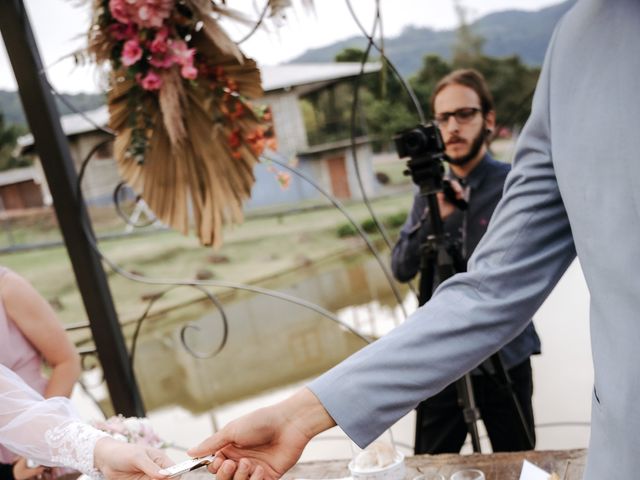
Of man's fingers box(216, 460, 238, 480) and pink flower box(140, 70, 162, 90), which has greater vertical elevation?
pink flower box(140, 70, 162, 90)

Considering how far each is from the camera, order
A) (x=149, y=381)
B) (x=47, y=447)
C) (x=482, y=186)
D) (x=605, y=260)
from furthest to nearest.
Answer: (x=149, y=381), (x=482, y=186), (x=47, y=447), (x=605, y=260)

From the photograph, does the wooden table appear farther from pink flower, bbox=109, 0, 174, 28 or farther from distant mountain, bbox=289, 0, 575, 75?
distant mountain, bbox=289, 0, 575, 75

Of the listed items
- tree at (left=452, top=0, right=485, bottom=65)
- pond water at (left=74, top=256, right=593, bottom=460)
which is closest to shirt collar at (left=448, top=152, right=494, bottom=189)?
tree at (left=452, top=0, right=485, bottom=65)

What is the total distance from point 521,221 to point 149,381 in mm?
5548

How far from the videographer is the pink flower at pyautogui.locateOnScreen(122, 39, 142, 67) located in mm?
864

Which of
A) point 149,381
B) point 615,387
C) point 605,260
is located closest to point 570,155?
point 605,260

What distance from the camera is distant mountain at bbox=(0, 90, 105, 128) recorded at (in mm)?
2256

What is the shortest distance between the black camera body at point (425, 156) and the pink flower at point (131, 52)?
2.44ft

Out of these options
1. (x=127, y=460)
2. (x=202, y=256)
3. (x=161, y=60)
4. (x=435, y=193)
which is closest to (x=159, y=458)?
(x=127, y=460)

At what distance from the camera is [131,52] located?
1851mm

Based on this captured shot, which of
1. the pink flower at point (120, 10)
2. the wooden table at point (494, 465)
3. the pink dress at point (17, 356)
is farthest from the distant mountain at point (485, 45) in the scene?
the wooden table at point (494, 465)

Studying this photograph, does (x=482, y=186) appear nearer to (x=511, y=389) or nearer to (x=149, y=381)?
(x=511, y=389)

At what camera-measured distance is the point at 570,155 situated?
2.26ft

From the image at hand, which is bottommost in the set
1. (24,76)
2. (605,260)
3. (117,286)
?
(117,286)
